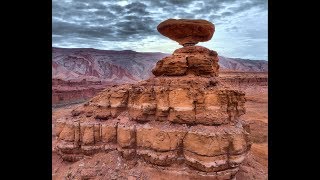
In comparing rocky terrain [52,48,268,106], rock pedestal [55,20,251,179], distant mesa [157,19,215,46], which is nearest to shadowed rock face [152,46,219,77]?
rock pedestal [55,20,251,179]

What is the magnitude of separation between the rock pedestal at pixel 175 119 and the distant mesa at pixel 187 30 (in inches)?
1.6

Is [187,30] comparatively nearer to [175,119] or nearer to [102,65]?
[175,119]

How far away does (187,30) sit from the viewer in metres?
10.0

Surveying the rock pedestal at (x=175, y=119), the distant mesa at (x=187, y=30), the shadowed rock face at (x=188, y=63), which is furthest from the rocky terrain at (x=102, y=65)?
the shadowed rock face at (x=188, y=63)

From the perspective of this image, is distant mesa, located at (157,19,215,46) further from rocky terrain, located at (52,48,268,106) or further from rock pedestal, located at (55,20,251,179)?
rocky terrain, located at (52,48,268,106)

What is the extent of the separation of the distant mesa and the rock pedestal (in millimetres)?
39

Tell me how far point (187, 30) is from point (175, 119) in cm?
374

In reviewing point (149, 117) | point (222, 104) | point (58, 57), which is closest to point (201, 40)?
point (222, 104)

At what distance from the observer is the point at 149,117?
947cm

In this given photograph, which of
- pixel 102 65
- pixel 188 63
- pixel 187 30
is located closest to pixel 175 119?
pixel 188 63

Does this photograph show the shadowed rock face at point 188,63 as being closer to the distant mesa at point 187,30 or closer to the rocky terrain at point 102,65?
the distant mesa at point 187,30
